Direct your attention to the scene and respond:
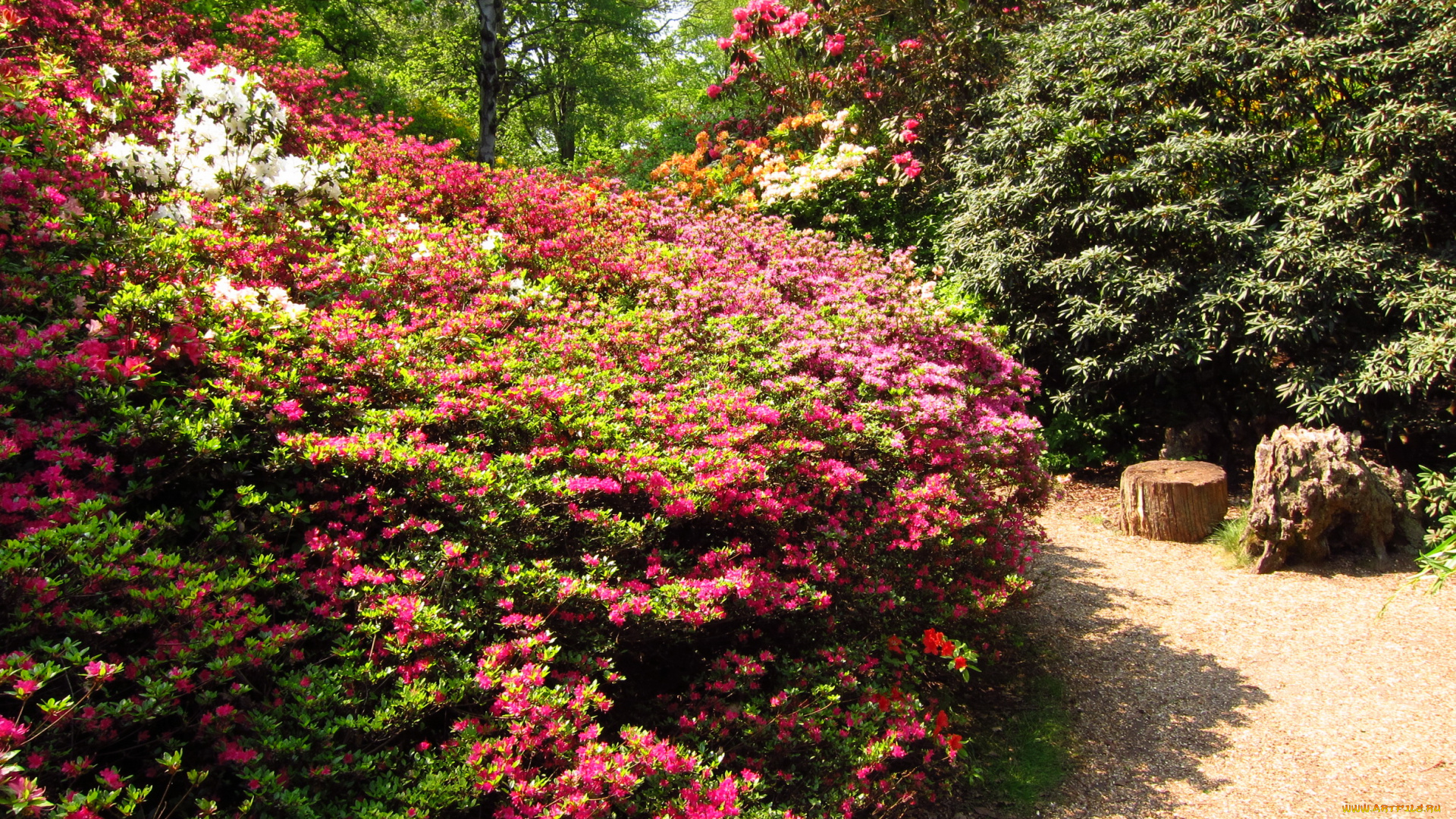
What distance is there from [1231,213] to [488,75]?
6.88m

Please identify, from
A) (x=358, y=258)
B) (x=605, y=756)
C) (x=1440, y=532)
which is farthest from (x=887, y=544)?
(x=1440, y=532)

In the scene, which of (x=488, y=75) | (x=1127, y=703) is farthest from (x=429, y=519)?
(x=488, y=75)

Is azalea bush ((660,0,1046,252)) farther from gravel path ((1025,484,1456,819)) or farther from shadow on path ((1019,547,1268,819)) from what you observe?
shadow on path ((1019,547,1268,819))

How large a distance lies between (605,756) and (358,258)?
9.83ft

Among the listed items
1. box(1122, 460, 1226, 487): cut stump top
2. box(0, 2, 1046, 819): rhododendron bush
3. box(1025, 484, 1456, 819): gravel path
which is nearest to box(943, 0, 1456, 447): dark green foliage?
box(1122, 460, 1226, 487): cut stump top

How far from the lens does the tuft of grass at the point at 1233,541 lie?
538 cm

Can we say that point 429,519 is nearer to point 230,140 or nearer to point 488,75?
point 230,140

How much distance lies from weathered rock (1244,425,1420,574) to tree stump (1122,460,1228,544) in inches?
17.1

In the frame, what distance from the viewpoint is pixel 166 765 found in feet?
5.41

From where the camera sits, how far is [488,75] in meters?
8.29

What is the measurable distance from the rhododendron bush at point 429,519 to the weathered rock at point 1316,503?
6.03 ft

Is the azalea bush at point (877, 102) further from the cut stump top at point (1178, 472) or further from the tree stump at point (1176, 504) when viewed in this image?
the tree stump at point (1176, 504)

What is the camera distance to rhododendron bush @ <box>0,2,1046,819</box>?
72.2 inches

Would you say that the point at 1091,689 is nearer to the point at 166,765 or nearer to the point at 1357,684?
the point at 1357,684
